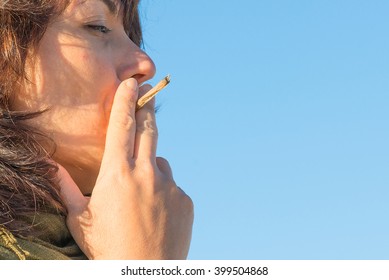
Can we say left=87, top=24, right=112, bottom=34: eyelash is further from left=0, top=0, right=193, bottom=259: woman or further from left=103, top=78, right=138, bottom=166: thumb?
left=103, top=78, right=138, bottom=166: thumb

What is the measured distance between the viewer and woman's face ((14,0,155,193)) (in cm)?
277

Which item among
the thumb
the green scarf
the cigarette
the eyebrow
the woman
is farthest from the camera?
the eyebrow

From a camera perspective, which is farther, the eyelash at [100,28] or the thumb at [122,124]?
the eyelash at [100,28]

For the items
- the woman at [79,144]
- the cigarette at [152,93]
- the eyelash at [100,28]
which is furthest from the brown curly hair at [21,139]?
the cigarette at [152,93]

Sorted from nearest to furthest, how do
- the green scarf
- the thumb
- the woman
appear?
the green scarf
the woman
the thumb

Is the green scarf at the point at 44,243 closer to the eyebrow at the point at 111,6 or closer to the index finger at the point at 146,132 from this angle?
the index finger at the point at 146,132

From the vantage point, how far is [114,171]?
263 centimetres

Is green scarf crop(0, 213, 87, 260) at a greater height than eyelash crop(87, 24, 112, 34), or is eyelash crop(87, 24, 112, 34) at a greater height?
eyelash crop(87, 24, 112, 34)

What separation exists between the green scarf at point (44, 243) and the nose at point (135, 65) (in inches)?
25.4

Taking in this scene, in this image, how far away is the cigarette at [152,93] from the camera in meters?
2.81

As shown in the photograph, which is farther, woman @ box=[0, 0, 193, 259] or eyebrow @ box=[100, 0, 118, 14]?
eyebrow @ box=[100, 0, 118, 14]

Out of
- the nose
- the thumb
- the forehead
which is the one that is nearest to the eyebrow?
the forehead

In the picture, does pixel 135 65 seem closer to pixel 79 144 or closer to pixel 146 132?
pixel 146 132

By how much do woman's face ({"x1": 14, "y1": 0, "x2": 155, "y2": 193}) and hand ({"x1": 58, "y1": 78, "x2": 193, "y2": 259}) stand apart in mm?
82
